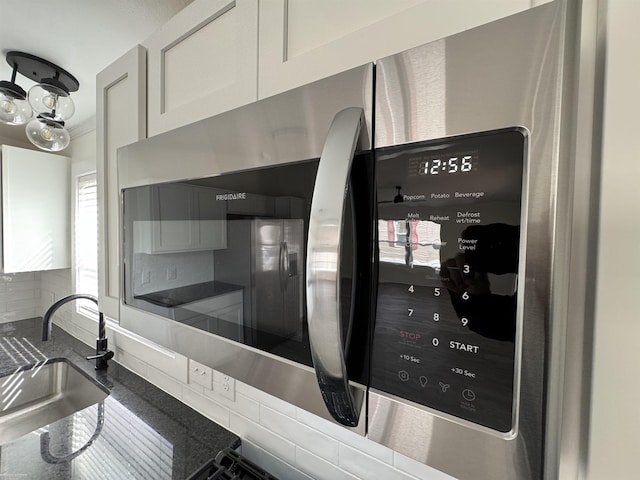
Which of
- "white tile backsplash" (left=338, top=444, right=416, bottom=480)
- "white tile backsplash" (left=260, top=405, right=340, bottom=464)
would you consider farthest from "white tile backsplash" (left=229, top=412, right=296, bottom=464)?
"white tile backsplash" (left=338, top=444, right=416, bottom=480)

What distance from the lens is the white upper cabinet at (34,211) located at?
198 cm

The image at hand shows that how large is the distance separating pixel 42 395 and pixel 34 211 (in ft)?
4.11

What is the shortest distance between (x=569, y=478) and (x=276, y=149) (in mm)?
496

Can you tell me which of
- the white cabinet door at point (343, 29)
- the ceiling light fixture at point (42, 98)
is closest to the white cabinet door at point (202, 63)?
the white cabinet door at point (343, 29)

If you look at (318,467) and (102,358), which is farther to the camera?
(102,358)

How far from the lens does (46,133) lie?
1449mm

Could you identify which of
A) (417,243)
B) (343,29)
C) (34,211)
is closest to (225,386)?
(417,243)

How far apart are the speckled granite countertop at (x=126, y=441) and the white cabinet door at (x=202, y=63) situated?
0.95 metres

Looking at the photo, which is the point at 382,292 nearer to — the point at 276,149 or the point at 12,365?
the point at 276,149

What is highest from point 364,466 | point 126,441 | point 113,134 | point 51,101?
point 51,101

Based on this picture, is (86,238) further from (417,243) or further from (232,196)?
(417,243)

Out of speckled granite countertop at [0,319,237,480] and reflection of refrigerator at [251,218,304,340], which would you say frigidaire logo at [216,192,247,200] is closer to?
reflection of refrigerator at [251,218,304,340]

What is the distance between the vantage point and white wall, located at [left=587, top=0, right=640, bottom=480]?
244 millimetres

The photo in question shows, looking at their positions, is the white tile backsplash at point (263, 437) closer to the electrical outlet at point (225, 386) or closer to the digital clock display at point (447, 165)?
the electrical outlet at point (225, 386)
